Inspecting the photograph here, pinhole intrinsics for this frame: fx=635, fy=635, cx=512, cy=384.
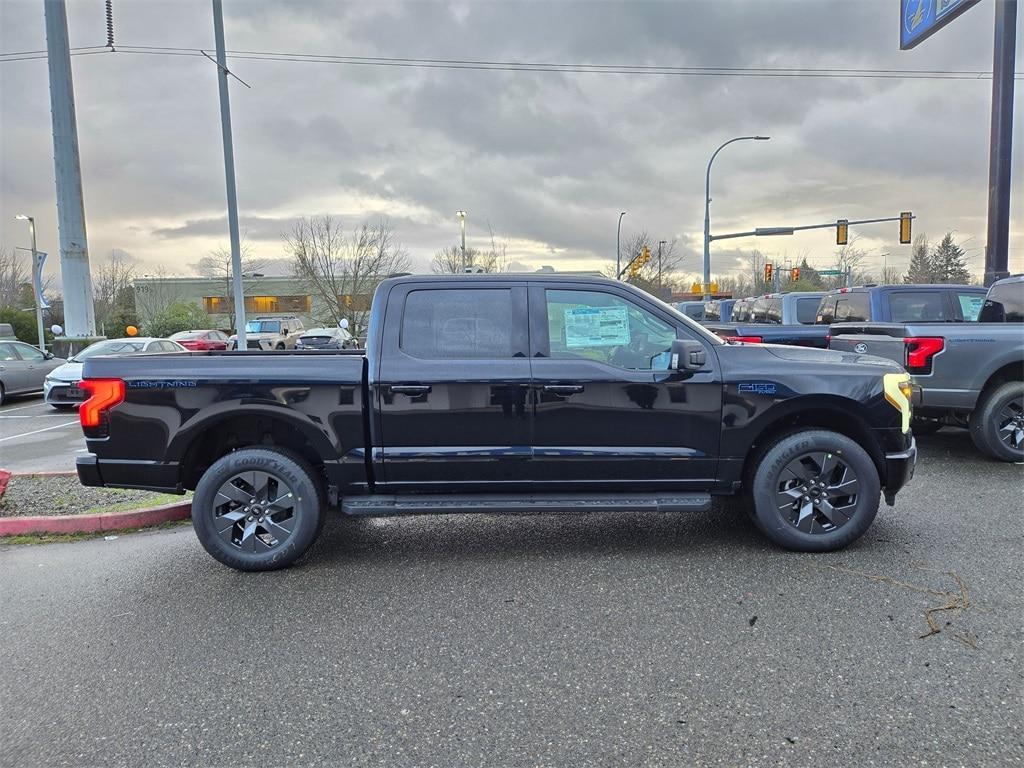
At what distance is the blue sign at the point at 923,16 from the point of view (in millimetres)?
13489

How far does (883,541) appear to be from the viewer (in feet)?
15.0

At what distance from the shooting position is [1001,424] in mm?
6812

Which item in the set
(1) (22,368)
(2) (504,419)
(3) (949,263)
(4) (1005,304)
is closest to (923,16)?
(4) (1005,304)

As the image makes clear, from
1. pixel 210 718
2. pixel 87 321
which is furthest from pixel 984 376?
pixel 87 321

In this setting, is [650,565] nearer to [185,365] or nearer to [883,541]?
[883,541]

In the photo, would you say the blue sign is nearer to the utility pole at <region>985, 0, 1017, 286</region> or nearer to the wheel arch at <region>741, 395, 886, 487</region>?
the utility pole at <region>985, 0, 1017, 286</region>

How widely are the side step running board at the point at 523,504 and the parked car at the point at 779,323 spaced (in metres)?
3.27

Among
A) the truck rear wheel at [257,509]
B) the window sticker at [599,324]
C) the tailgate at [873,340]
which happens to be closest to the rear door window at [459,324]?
the window sticker at [599,324]

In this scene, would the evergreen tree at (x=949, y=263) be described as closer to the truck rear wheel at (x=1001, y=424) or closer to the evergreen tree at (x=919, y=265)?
the evergreen tree at (x=919, y=265)

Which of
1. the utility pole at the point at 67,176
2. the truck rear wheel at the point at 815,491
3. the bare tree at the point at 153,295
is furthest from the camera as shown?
the bare tree at the point at 153,295

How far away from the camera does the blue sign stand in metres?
13.5

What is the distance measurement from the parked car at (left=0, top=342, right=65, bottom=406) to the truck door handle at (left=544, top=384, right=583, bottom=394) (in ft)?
48.9

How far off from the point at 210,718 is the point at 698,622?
94.8 inches

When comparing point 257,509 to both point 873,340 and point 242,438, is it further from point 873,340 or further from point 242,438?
point 873,340
